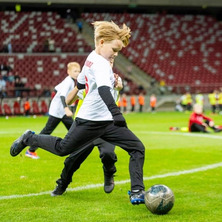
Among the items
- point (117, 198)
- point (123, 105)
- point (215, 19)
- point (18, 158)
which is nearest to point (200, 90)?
point (123, 105)

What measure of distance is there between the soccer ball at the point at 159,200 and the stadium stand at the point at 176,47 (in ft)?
109

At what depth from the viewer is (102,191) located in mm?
7094

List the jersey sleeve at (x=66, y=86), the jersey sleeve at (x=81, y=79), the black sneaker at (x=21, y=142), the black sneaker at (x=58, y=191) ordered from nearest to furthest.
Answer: the jersey sleeve at (x=81, y=79)
the black sneaker at (x=21, y=142)
the black sneaker at (x=58, y=191)
the jersey sleeve at (x=66, y=86)

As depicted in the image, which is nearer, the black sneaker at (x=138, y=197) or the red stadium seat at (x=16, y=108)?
the black sneaker at (x=138, y=197)

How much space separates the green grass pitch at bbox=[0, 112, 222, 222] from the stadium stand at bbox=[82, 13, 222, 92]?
28.2 m

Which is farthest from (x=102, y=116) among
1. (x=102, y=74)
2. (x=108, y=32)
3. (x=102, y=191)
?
(x=102, y=191)

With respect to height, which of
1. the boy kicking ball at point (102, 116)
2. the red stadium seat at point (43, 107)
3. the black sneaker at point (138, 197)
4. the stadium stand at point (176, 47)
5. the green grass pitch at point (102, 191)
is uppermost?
the boy kicking ball at point (102, 116)

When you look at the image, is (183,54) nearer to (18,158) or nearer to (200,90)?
(200,90)

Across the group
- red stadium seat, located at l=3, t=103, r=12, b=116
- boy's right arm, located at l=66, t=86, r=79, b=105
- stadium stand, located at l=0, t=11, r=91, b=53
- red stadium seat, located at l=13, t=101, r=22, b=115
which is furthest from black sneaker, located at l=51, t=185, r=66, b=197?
stadium stand, located at l=0, t=11, r=91, b=53

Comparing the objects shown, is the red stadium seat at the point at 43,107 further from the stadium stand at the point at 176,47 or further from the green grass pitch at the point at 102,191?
the green grass pitch at the point at 102,191

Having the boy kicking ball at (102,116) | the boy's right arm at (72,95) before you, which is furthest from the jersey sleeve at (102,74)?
the boy's right arm at (72,95)

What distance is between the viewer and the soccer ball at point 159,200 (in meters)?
5.55

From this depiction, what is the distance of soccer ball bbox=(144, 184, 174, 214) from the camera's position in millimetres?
5551

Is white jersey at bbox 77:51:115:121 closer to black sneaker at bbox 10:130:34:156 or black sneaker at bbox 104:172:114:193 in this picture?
black sneaker at bbox 10:130:34:156
